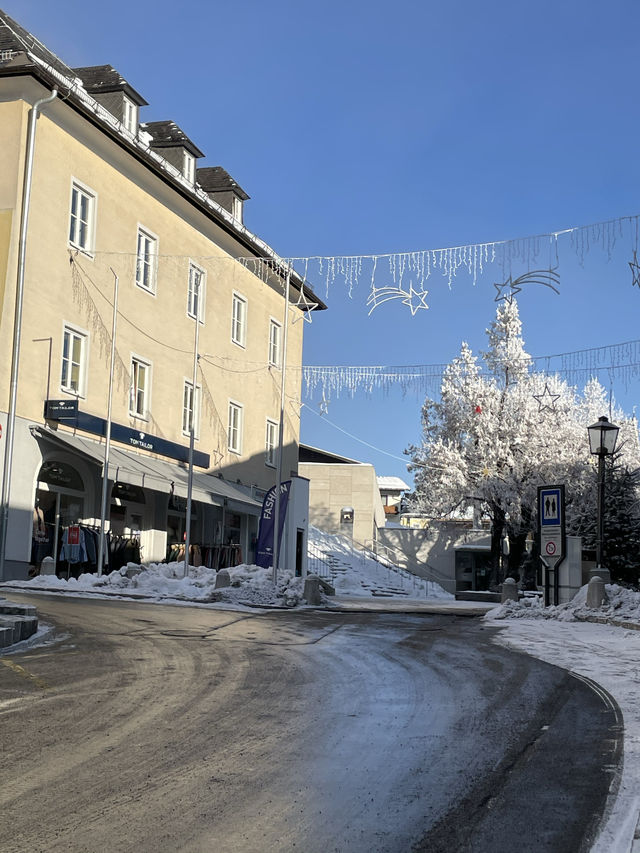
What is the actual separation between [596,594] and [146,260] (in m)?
18.3

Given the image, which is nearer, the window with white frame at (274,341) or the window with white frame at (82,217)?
the window with white frame at (82,217)

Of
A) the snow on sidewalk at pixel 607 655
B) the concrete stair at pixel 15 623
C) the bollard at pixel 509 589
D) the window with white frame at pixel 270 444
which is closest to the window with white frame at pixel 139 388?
the window with white frame at pixel 270 444

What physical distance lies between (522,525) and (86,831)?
44.7 meters

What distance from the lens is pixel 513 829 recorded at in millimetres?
4820

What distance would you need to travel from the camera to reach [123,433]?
92.5 ft

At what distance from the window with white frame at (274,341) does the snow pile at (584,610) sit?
68.6 ft

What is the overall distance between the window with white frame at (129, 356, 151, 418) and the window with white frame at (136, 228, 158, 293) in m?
2.46

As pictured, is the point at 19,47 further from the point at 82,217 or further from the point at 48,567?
the point at 48,567

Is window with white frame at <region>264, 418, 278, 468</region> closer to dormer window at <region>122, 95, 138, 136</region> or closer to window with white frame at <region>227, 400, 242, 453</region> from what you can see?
window with white frame at <region>227, 400, 242, 453</region>

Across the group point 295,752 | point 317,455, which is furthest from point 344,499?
point 295,752

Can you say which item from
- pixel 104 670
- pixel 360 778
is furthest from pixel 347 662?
pixel 360 778

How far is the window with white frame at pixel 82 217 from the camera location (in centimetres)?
2691

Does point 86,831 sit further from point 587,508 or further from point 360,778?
point 587,508

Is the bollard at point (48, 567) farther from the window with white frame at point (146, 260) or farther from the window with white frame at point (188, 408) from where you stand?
the window with white frame at point (146, 260)
